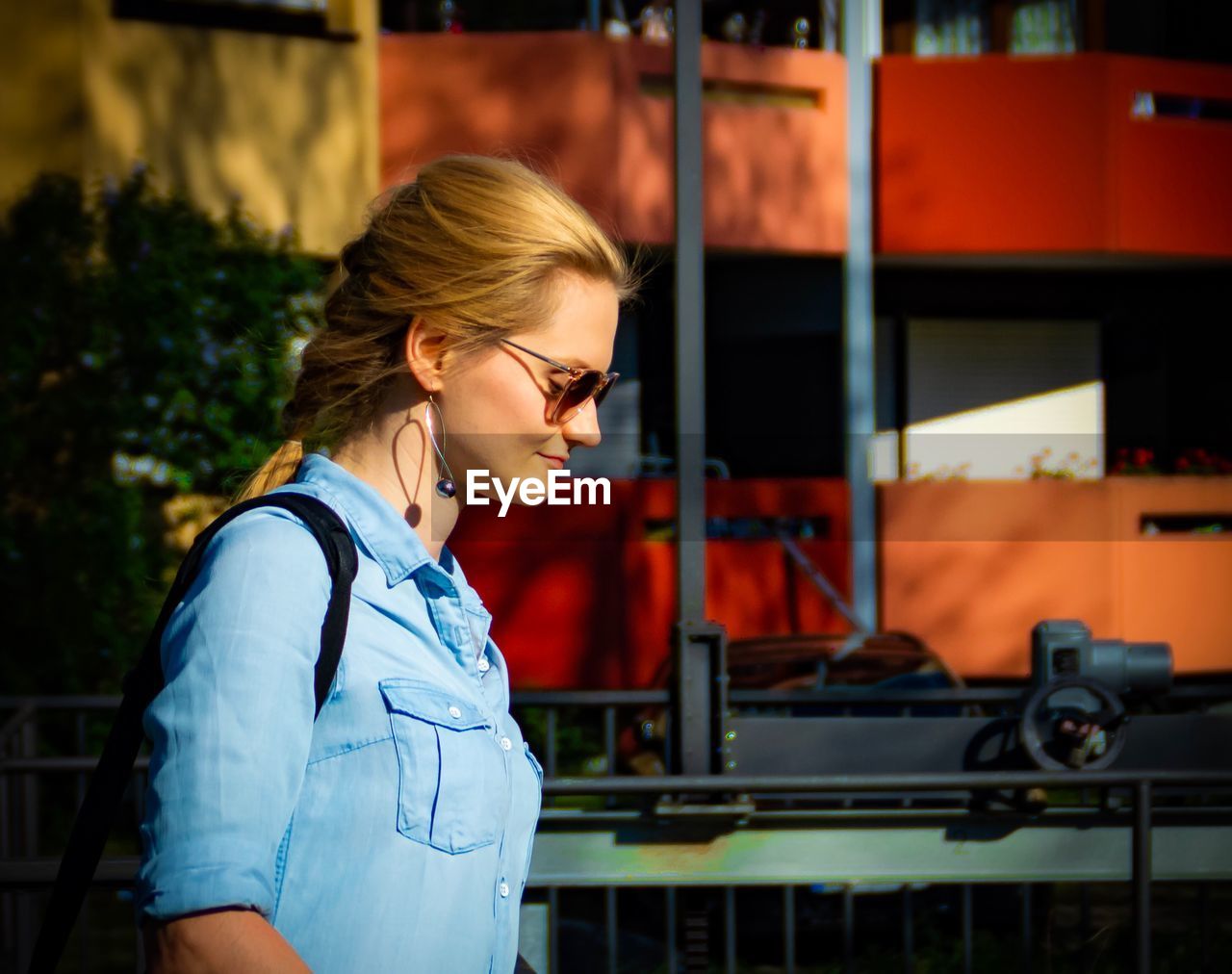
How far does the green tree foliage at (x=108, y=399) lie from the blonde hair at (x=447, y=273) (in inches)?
292

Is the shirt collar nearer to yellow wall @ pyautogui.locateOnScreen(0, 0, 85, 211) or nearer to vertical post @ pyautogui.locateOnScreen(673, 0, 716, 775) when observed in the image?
vertical post @ pyautogui.locateOnScreen(673, 0, 716, 775)

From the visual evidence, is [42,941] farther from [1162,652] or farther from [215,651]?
[1162,652]

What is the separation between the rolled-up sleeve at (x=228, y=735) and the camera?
1.29m

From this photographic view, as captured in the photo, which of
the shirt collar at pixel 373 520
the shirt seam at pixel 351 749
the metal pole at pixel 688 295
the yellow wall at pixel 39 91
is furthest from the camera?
the yellow wall at pixel 39 91

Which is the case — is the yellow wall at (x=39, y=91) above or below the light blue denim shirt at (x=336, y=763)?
above

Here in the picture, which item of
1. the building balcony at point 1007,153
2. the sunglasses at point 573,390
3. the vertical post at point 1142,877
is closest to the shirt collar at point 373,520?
the sunglasses at point 573,390

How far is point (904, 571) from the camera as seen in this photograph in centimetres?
1291

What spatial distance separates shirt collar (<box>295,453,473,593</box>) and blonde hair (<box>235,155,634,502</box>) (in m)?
0.10

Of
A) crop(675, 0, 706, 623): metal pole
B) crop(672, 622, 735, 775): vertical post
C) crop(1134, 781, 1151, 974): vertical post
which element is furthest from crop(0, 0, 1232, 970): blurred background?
crop(1134, 781, 1151, 974): vertical post

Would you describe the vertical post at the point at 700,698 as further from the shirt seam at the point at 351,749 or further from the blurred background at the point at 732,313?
the shirt seam at the point at 351,749

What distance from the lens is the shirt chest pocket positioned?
4.80 feet

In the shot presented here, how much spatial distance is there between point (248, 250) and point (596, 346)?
9.11m

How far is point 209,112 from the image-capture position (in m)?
10.7

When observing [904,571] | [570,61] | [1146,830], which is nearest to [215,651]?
[1146,830]
